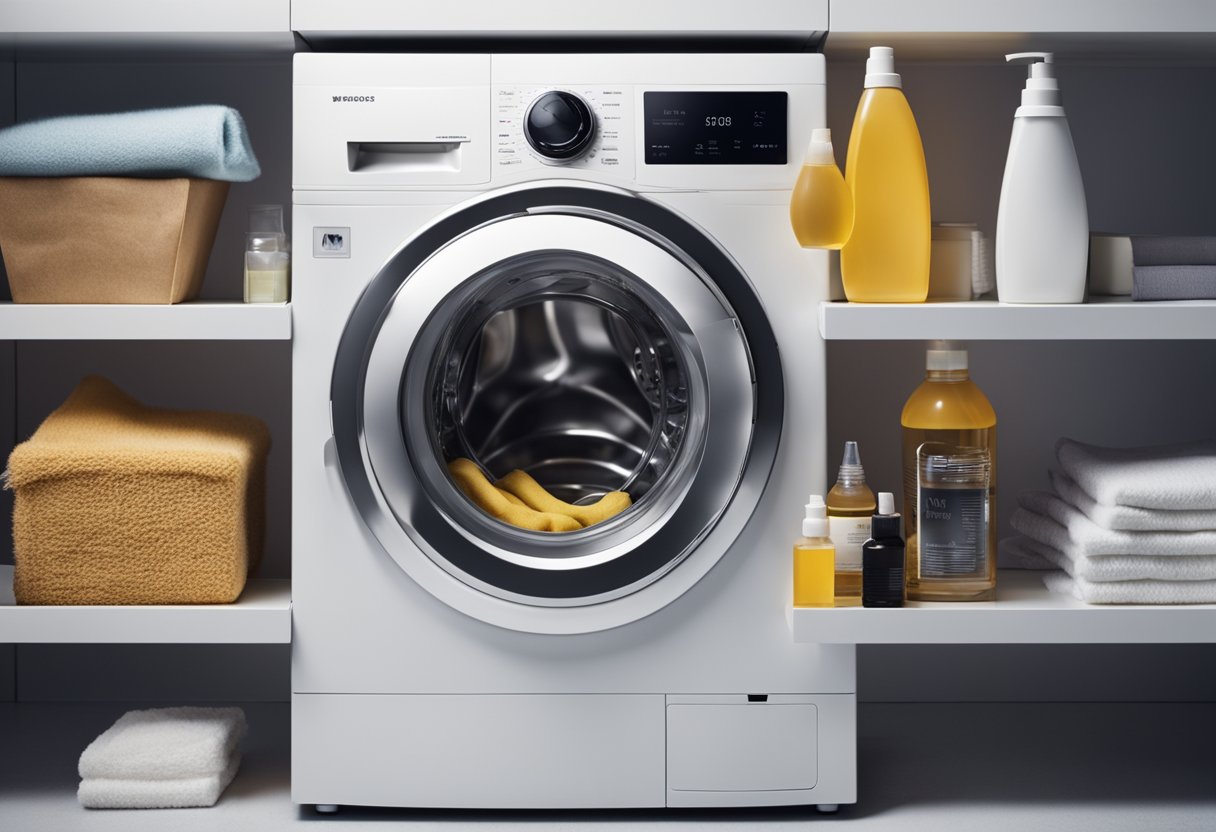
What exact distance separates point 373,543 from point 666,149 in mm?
632

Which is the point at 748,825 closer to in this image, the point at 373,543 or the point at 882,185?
the point at 373,543

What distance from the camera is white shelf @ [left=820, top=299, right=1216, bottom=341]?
161cm

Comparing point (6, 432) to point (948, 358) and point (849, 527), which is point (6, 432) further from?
point (948, 358)

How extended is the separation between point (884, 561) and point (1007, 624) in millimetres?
176

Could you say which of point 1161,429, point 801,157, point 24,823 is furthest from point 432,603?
point 1161,429

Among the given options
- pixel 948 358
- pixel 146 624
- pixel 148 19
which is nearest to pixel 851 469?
pixel 948 358

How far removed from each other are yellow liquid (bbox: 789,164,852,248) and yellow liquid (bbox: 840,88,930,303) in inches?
2.0

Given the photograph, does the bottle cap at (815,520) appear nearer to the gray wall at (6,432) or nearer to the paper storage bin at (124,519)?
the paper storage bin at (124,519)

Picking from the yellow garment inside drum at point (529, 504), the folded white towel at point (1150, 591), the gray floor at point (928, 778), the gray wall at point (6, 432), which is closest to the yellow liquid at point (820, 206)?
the yellow garment inside drum at point (529, 504)

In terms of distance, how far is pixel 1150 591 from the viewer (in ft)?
5.38

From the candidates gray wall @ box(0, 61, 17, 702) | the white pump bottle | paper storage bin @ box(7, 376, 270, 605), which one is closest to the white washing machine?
paper storage bin @ box(7, 376, 270, 605)

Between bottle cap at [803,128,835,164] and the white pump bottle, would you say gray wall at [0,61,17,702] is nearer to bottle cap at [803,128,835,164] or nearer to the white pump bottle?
bottle cap at [803,128,835,164]

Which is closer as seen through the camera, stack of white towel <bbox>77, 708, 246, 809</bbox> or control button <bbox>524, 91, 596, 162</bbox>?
control button <bbox>524, 91, 596, 162</bbox>

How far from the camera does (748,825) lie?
1688 millimetres
